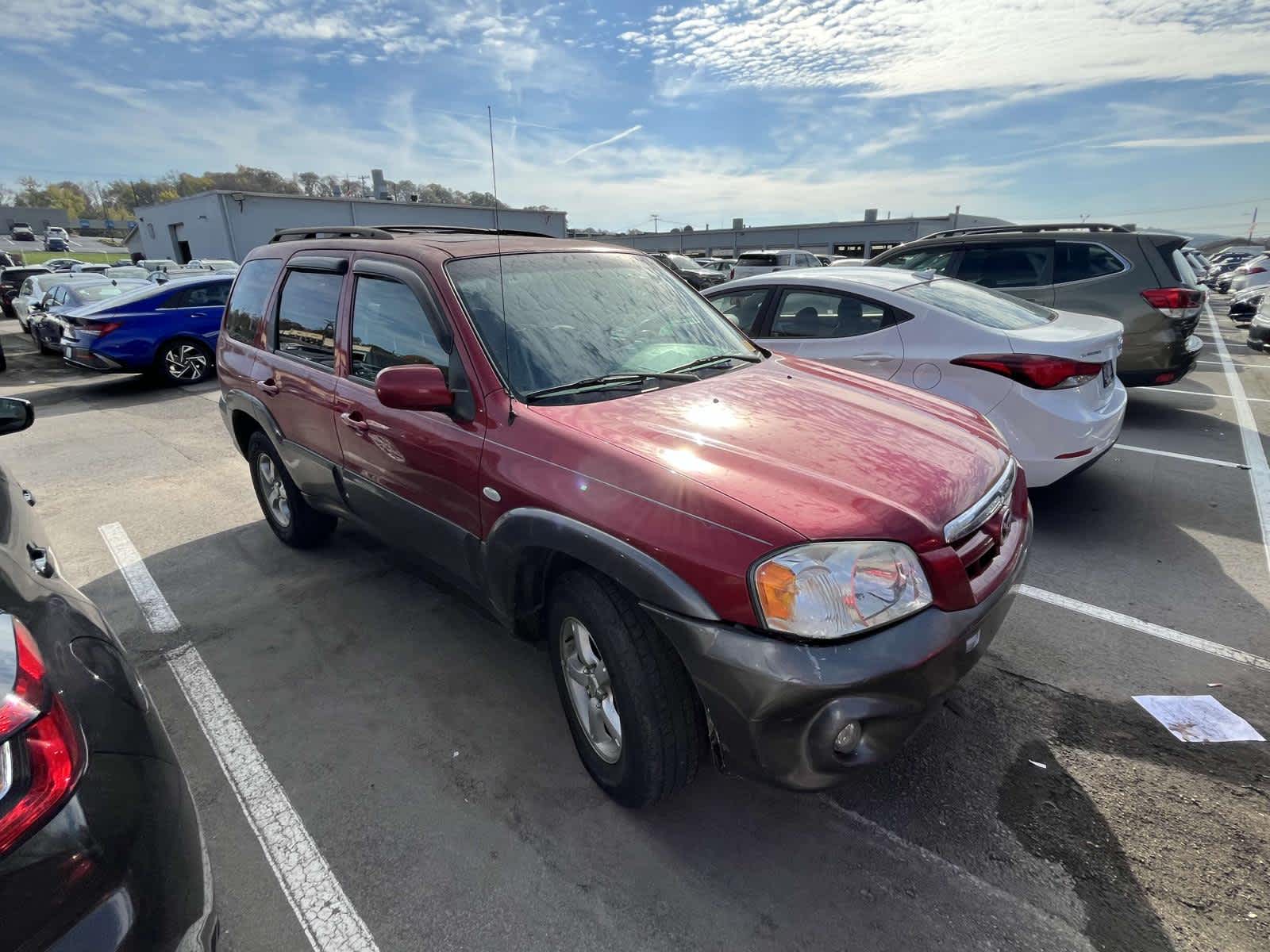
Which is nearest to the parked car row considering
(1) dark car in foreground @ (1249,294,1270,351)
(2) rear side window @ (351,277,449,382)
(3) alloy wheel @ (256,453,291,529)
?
(3) alloy wheel @ (256,453,291,529)

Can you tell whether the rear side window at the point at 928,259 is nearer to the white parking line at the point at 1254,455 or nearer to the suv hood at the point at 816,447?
A: the white parking line at the point at 1254,455

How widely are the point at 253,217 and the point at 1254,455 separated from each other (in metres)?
33.0

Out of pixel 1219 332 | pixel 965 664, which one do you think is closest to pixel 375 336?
pixel 965 664

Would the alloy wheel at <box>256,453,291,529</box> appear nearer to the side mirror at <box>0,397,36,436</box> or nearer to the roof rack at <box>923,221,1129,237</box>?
the side mirror at <box>0,397,36,436</box>

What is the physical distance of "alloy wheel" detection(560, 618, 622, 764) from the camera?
2.28 meters

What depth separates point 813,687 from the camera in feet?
5.55

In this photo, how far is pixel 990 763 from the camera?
96.3 inches

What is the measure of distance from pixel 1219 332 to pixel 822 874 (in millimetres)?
17817

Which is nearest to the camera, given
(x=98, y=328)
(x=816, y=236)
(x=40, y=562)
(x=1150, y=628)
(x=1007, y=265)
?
(x=40, y=562)

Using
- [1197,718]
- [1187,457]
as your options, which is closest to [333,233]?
[1197,718]

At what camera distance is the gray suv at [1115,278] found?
638 centimetres

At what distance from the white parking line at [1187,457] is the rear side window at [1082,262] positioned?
5.96 ft

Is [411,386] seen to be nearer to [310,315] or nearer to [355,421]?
[355,421]

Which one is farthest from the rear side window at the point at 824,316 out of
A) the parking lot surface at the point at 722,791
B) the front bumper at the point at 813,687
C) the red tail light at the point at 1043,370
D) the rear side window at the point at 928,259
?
the front bumper at the point at 813,687
